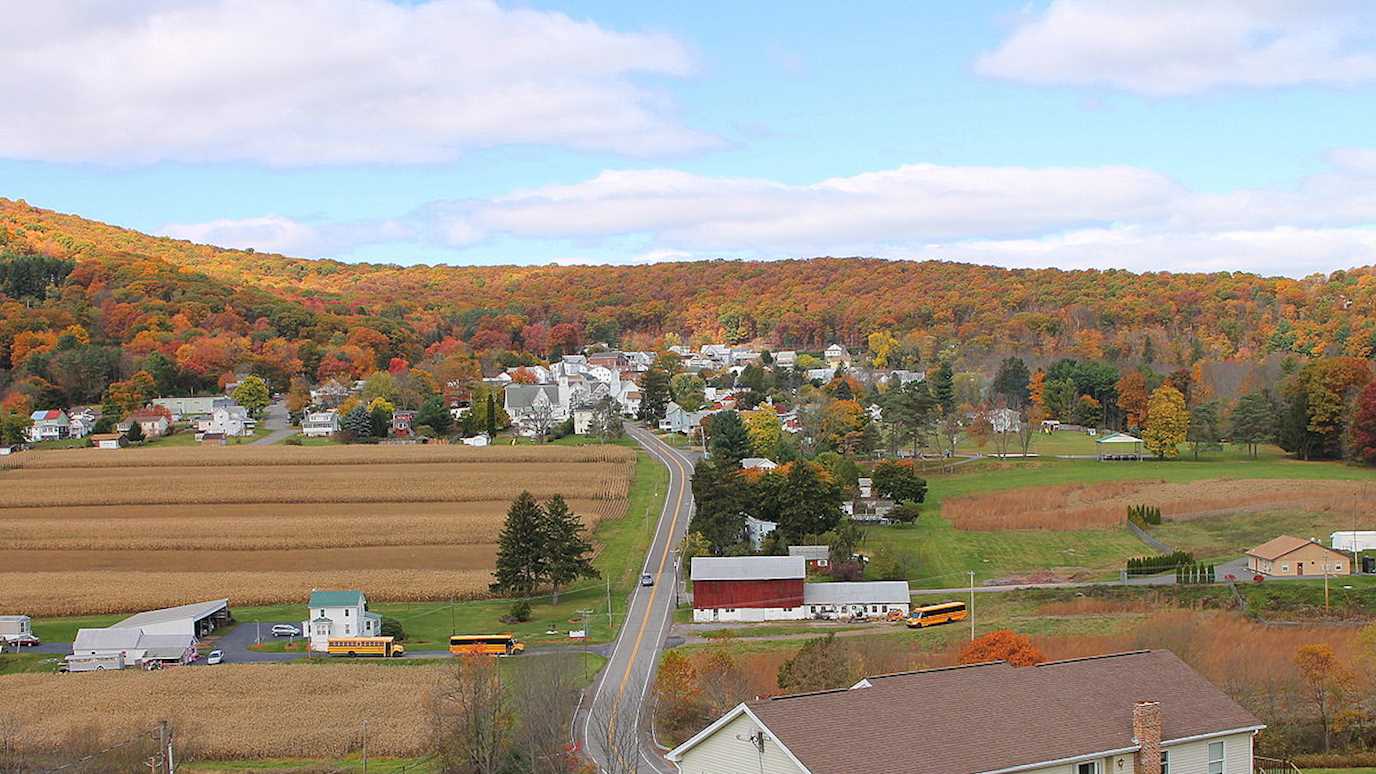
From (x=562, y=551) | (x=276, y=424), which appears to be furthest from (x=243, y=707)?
(x=276, y=424)

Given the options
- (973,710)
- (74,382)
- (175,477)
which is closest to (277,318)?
(74,382)

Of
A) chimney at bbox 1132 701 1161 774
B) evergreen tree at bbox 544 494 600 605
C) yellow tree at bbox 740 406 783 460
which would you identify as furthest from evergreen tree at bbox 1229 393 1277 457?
chimney at bbox 1132 701 1161 774

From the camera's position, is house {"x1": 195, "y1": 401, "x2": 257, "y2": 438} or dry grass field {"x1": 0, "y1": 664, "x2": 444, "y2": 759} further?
house {"x1": 195, "y1": 401, "x2": 257, "y2": 438}

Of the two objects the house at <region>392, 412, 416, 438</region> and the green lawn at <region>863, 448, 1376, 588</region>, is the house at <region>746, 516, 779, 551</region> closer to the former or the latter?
the green lawn at <region>863, 448, 1376, 588</region>

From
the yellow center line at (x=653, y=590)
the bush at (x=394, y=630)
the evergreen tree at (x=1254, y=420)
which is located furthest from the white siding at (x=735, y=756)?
the evergreen tree at (x=1254, y=420)

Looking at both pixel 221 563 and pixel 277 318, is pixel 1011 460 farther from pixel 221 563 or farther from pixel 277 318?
pixel 277 318

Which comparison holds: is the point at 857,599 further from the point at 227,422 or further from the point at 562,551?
the point at 227,422
